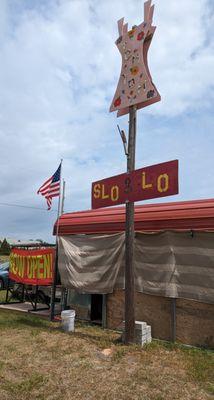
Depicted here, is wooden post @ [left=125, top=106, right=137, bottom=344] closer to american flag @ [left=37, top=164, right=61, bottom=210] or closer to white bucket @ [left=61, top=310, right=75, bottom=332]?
white bucket @ [left=61, top=310, right=75, bottom=332]

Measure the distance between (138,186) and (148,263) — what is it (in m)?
1.78

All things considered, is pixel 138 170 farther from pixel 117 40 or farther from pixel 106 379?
pixel 106 379

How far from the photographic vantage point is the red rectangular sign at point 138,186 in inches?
276

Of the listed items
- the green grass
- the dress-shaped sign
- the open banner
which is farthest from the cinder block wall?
the dress-shaped sign

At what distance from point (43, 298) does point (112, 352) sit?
19.7ft

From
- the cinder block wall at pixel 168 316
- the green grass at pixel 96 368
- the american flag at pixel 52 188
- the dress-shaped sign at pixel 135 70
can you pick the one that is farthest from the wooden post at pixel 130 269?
the american flag at pixel 52 188

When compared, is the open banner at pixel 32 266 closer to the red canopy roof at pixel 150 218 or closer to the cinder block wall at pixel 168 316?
the red canopy roof at pixel 150 218

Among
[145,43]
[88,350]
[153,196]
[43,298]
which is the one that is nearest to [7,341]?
[88,350]

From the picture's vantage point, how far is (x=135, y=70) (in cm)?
801

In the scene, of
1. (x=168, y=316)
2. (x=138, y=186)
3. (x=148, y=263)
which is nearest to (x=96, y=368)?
(x=168, y=316)

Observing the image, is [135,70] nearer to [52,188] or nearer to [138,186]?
[138,186]

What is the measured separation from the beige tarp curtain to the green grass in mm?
1125

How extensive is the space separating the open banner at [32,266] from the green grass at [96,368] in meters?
2.45

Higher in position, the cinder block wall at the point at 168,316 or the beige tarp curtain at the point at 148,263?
the beige tarp curtain at the point at 148,263
